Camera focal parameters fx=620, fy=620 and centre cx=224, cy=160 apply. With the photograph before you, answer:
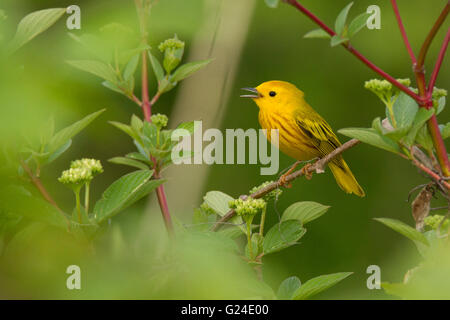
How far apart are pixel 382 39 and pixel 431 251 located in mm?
3306

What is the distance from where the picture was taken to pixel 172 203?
11.7ft

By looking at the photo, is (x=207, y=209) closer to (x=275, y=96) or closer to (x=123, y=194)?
(x=123, y=194)

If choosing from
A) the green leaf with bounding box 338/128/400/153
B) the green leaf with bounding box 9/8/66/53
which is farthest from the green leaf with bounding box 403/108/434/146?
the green leaf with bounding box 9/8/66/53

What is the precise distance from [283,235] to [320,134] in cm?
165

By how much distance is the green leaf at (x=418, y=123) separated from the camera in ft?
3.74

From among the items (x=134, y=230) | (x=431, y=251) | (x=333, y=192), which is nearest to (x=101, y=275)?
(x=134, y=230)

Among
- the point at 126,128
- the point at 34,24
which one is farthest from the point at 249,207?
the point at 34,24

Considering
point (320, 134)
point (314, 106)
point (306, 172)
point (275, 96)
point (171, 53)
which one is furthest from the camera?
point (314, 106)

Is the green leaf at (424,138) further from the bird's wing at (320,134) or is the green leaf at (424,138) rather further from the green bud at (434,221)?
the bird's wing at (320,134)

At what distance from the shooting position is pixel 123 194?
1.16 meters

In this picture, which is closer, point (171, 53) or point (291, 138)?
point (171, 53)

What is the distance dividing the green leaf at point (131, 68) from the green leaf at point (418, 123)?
0.62 m

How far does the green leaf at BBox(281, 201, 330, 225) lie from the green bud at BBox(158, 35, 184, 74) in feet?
1.41

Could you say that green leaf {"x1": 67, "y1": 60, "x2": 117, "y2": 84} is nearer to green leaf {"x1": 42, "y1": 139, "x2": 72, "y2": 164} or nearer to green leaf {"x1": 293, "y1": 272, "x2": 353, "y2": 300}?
green leaf {"x1": 42, "y1": 139, "x2": 72, "y2": 164}
